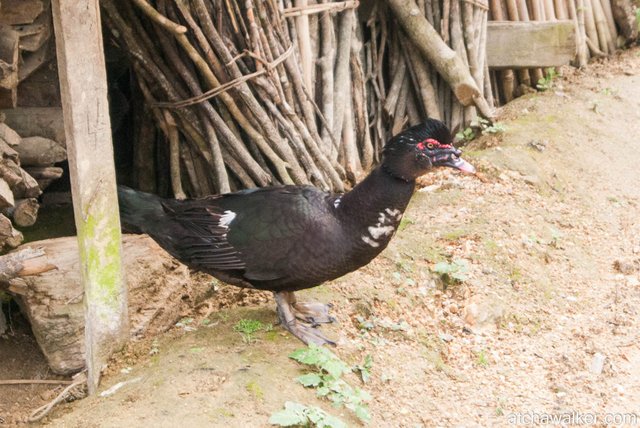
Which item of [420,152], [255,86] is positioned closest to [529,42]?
[255,86]

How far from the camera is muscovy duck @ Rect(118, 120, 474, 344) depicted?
157 inches

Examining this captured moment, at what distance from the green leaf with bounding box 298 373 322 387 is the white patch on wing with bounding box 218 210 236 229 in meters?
0.93

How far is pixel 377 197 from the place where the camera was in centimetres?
400

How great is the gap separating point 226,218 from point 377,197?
84 cm

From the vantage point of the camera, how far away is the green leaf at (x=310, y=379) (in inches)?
147

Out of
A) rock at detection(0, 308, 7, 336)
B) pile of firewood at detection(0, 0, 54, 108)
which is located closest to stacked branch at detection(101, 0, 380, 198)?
pile of firewood at detection(0, 0, 54, 108)

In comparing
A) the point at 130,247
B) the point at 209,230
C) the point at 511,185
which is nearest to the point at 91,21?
the point at 209,230

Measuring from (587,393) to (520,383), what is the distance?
1.12 ft

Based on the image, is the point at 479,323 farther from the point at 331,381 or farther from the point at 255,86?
the point at 255,86

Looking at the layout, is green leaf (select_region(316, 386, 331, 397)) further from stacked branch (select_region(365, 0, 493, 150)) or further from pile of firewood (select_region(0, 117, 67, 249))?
stacked branch (select_region(365, 0, 493, 150))

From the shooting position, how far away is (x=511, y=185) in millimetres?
6152

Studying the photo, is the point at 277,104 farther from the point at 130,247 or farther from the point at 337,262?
the point at 337,262

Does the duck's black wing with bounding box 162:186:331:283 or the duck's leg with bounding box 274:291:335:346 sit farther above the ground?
the duck's black wing with bounding box 162:186:331:283

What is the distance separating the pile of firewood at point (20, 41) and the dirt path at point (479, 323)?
1.61 metres
